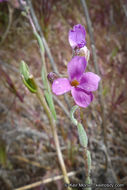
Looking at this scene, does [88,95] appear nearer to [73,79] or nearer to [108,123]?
[73,79]

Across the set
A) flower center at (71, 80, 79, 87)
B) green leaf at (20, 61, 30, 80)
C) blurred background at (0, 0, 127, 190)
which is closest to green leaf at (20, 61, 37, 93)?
green leaf at (20, 61, 30, 80)

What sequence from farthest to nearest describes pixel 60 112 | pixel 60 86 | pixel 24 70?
1. pixel 60 112
2. pixel 24 70
3. pixel 60 86

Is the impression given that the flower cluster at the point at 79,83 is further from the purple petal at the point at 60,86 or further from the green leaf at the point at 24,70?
the green leaf at the point at 24,70

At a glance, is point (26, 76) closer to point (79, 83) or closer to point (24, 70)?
point (24, 70)

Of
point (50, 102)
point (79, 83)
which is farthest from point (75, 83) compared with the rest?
point (50, 102)

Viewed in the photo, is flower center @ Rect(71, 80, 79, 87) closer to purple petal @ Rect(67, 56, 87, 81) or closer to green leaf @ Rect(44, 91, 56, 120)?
purple petal @ Rect(67, 56, 87, 81)

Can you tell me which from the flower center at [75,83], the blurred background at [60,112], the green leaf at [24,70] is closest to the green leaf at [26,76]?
the green leaf at [24,70]

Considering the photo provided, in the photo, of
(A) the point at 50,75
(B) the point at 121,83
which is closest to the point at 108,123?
(B) the point at 121,83
